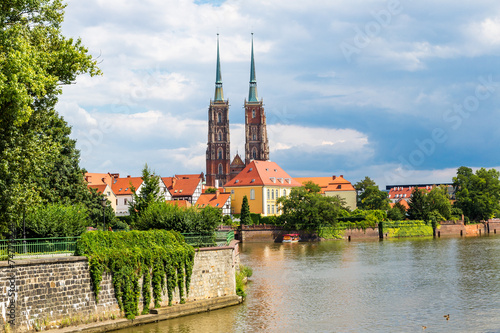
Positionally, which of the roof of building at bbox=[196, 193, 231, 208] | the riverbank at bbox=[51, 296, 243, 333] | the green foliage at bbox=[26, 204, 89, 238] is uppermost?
the roof of building at bbox=[196, 193, 231, 208]

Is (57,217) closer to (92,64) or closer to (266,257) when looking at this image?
(92,64)

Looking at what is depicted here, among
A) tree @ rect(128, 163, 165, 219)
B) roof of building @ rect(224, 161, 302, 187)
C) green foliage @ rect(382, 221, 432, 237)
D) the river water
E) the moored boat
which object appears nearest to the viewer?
the river water

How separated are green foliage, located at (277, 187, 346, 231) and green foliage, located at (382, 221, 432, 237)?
9.15 meters

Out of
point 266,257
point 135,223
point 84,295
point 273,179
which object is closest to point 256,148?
point 273,179

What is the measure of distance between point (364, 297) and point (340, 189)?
314 ft

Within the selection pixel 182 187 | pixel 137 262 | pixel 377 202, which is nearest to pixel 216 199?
pixel 182 187

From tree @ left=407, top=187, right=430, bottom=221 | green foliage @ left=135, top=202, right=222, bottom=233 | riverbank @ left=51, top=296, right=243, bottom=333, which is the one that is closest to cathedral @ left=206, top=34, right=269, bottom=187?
tree @ left=407, top=187, right=430, bottom=221

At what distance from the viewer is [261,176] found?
345 ft

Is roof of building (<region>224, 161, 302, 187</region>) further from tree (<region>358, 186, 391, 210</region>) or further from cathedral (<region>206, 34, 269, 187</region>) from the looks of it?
cathedral (<region>206, 34, 269, 187</region>)

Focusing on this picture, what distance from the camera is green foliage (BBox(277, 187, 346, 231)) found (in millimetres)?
82562

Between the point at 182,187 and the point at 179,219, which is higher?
the point at 182,187

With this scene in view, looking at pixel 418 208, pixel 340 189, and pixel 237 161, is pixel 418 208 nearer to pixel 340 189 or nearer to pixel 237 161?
pixel 340 189

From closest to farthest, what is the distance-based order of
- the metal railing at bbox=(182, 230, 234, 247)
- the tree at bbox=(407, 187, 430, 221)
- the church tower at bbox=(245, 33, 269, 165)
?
1. the metal railing at bbox=(182, 230, 234, 247)
2. the tree at bbox=(407, 187, 430, 221)
3. the church tower at bbox=(245, 33, 269, 165)

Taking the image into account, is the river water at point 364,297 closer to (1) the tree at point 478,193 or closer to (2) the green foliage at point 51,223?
(2) the green foliage at point 51,223
